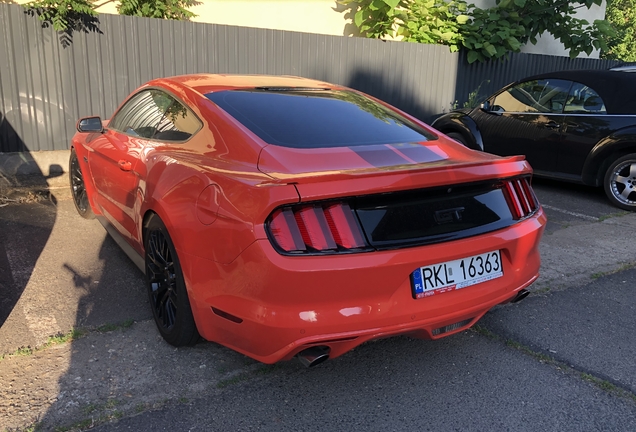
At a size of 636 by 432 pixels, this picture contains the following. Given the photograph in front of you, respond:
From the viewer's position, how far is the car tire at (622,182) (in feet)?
20.6

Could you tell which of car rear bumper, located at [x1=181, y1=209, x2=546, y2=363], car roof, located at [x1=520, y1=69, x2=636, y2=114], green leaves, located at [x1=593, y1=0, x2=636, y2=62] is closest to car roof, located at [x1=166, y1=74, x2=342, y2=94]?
car rear bumper, located at [x1=181, y1=209, x2=546, y2=363]

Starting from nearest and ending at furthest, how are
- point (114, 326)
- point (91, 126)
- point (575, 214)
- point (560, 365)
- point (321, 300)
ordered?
point (321, 300)
point (560, 365)
point (114, 326)
point (91, 126)
point (575, 214)

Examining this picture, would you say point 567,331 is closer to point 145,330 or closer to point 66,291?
point 145,330

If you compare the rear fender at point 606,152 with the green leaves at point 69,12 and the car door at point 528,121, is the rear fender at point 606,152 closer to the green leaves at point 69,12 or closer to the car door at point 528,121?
the car door at point 528,121

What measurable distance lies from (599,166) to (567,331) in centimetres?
390

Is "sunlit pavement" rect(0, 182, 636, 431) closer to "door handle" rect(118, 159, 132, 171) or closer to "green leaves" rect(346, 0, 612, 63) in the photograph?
"door handle" rect(118, 159, 132, 171)

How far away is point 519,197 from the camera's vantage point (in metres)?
2.97

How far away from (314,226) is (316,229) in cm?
2

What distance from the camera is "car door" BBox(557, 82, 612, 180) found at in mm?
6523

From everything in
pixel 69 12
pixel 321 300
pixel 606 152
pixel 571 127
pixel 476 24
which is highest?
pixel 476 24

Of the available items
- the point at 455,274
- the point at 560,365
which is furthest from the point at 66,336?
the point at 560,365

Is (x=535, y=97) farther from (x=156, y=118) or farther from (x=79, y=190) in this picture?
(x=79, y=190)

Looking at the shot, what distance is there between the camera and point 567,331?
11.1 feet

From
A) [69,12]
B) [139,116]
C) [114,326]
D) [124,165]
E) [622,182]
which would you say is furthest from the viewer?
[69,12]
